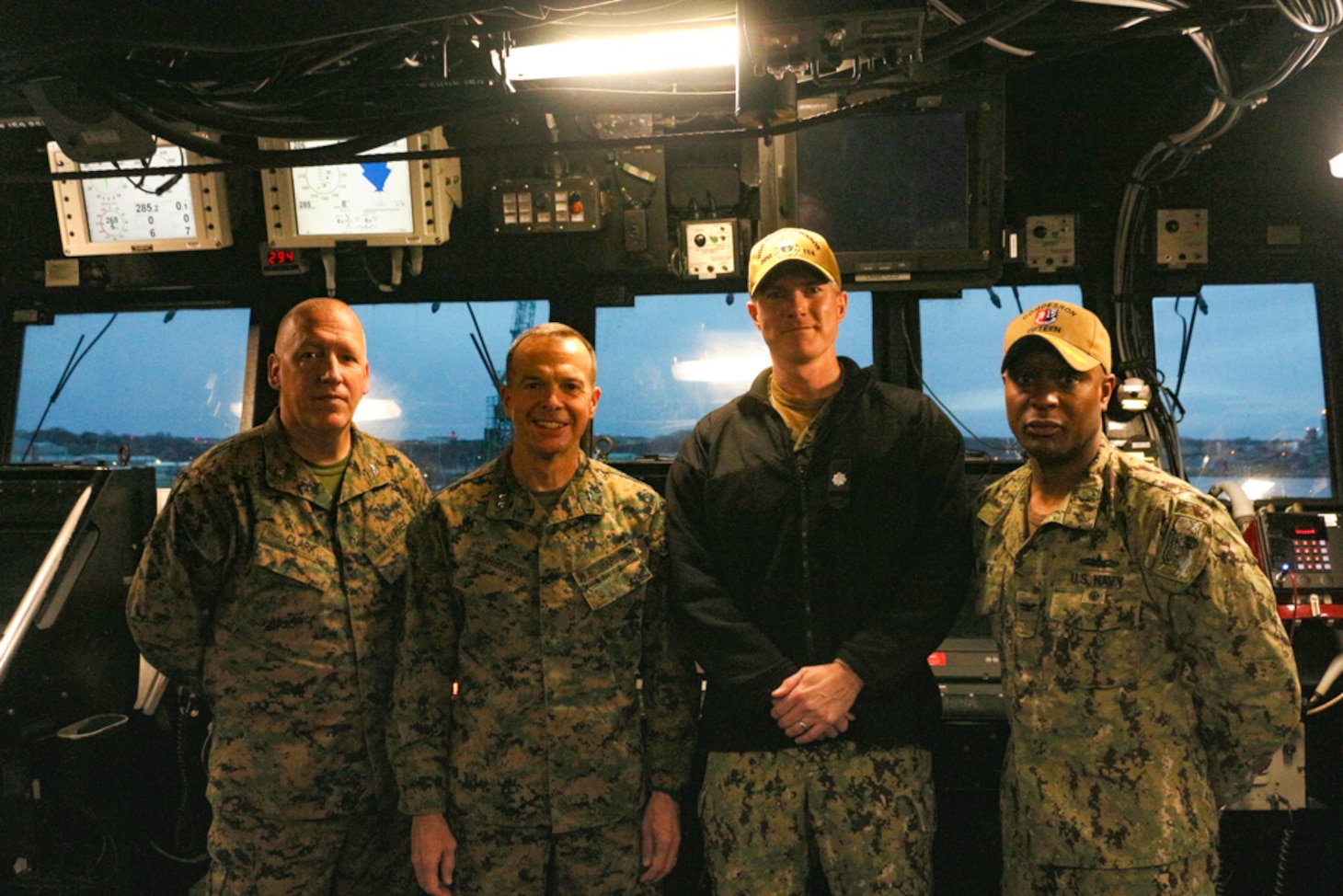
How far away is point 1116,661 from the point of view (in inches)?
65.2

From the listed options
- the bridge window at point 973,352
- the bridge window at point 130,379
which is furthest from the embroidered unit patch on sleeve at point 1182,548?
the bridge window at point 130,379

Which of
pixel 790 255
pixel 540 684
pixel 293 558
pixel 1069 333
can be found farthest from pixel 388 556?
pixel 1069 333

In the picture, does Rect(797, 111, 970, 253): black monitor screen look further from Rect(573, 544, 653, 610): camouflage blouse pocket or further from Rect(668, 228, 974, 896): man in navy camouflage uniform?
Rect(573, 544, 653, 610): camouflage blouse pocket

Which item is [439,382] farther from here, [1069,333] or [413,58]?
[1069,333]

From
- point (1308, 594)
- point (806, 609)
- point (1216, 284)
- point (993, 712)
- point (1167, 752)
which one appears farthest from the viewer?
point (1216, 284)

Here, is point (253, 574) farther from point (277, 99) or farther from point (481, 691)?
point (277, 99)

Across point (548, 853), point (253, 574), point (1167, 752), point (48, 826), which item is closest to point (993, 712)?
point (1167, 752)

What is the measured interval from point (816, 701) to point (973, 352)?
6.46 feet

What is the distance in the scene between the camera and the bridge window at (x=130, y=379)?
141 inches

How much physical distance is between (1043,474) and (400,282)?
230cm

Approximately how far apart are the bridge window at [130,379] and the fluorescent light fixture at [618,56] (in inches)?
83.3

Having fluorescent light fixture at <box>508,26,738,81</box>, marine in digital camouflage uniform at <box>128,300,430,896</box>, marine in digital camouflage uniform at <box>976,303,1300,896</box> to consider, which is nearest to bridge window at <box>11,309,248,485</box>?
marine in digital camouflage uniform at <box>128,300,430,896</box>

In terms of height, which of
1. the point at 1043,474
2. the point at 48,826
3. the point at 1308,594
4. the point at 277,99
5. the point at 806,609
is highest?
the point at 277,99

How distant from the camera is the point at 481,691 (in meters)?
1.82
